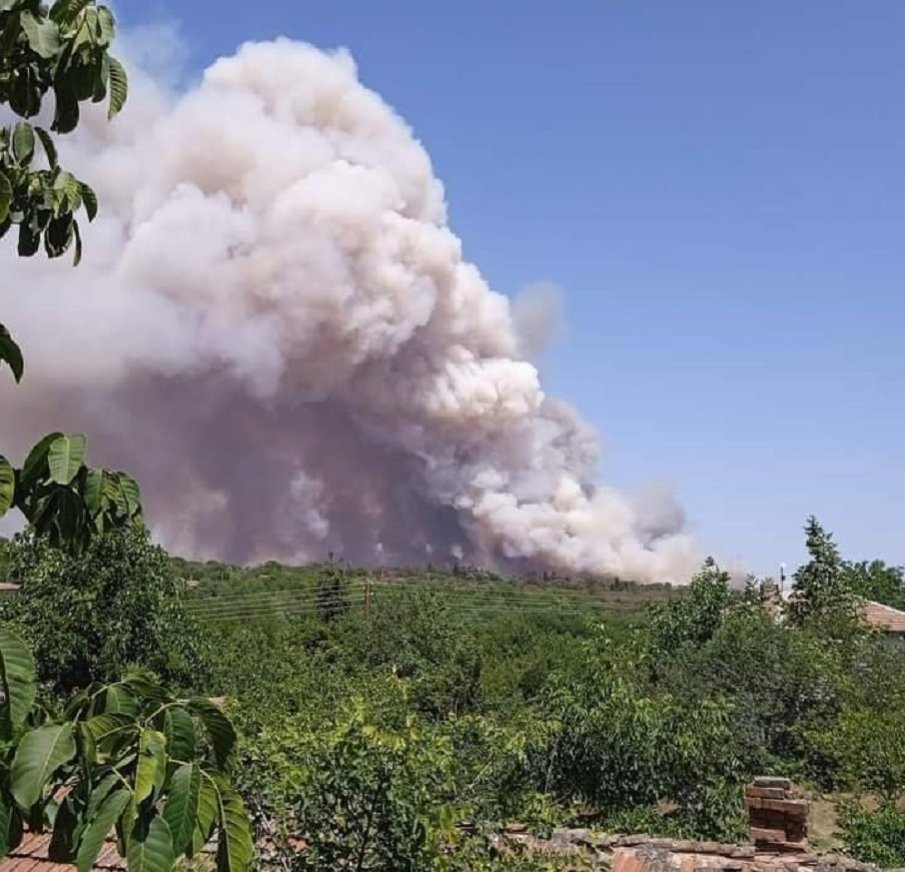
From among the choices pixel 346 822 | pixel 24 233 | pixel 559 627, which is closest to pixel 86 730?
pixel 24 233

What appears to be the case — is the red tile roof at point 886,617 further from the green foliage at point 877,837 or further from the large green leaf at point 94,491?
the large green leaf at point 94,491

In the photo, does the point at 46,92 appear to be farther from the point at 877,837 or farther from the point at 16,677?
the point at 877,837

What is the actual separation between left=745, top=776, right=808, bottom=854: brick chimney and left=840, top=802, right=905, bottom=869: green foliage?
3.27m

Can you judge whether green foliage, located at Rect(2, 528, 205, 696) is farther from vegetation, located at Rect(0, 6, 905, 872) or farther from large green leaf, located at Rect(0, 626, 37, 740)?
large green leaf, located at Rect(0, 626, 37, 740)

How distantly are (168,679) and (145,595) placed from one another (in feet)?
4.60

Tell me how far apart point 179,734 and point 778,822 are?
650cm

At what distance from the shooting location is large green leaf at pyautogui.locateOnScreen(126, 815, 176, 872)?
1322 millimetres

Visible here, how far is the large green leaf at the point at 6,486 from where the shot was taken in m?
1.62

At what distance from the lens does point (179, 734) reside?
1.52m

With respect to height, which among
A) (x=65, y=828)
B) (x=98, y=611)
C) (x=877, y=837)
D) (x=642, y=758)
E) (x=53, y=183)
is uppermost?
(x=53, y=183)

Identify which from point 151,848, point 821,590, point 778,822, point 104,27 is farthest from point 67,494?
point 821,590

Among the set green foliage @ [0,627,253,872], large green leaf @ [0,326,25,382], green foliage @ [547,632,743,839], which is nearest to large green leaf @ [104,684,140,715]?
green foliage @ [0,627,253,872]

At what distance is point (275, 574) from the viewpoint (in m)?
Answer: 43.0

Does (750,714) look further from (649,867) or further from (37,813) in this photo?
(37,813)
